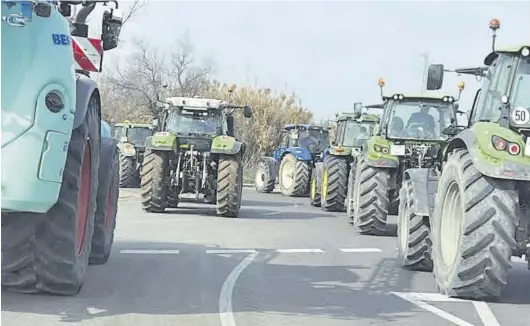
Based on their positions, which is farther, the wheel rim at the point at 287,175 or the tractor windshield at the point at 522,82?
the wheel rim at the point at 287,175

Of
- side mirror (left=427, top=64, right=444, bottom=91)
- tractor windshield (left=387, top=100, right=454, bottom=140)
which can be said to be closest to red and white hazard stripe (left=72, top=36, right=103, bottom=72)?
side mirror (left=427, top=64, right=444, bottom=91)

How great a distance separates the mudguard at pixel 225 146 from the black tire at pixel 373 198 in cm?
322

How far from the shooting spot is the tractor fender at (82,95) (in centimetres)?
723

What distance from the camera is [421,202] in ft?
34.8

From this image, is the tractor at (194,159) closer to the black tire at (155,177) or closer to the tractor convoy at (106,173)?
the black tire at (155,177)

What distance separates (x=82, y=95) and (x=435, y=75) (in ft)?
13.6

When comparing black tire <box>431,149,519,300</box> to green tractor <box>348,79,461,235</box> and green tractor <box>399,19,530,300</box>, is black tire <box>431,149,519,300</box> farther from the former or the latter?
green tractor <box>348,79,461,235</box>

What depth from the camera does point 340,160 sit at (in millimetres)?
19688

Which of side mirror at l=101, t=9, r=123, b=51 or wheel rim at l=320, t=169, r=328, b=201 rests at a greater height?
side mirror at l=101, t=9, r=123, b=51

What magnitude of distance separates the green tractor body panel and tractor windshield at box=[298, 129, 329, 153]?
2116cm

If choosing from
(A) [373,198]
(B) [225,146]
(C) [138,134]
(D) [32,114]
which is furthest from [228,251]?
(C) [138,134]

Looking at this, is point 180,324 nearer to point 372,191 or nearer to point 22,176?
point 22,176

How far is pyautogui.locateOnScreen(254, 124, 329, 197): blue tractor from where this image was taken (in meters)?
26.1

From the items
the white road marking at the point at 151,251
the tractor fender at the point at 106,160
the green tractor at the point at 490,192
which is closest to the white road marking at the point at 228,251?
the white road marking at the point at 151,251
